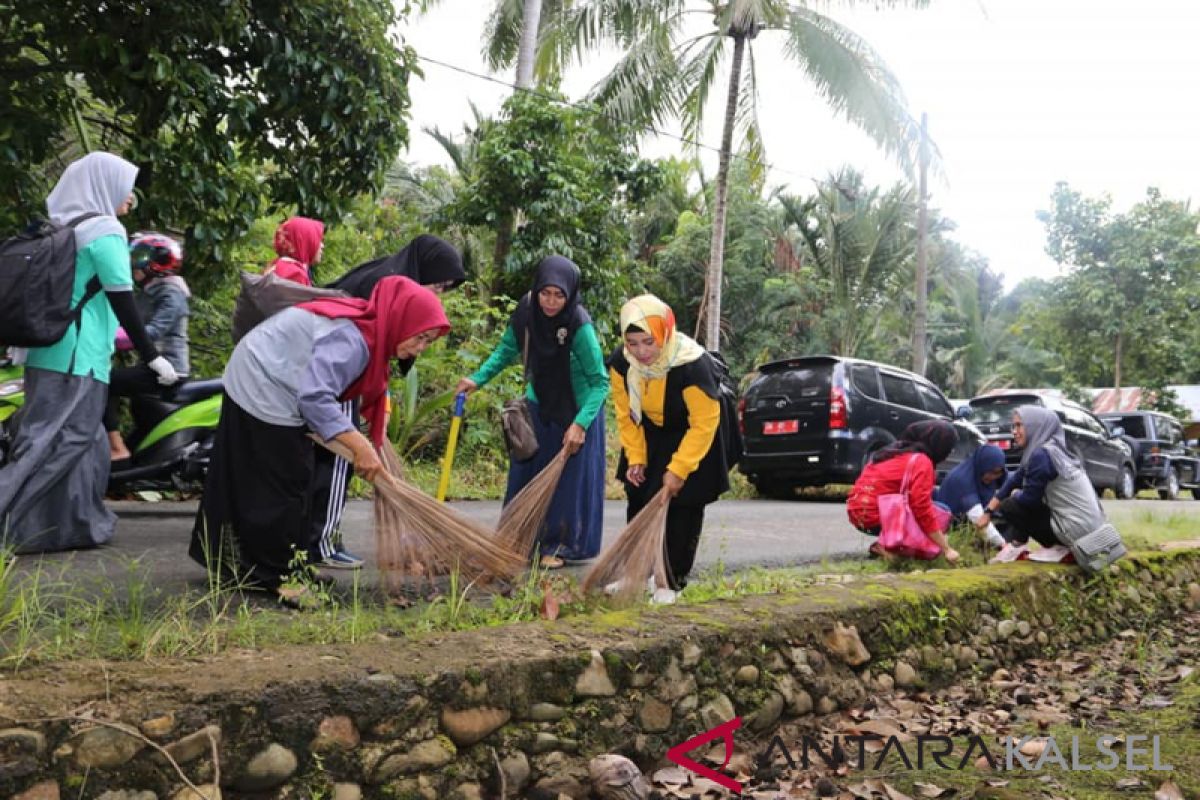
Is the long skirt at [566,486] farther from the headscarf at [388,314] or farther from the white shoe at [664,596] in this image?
the headscarf at [388,314]

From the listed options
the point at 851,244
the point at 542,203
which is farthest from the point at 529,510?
the point at 851,244

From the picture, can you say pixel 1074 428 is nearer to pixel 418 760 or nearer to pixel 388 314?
pixel 388 314


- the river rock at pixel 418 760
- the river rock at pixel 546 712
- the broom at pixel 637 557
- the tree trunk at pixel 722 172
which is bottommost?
the river rock at pixel 418 760

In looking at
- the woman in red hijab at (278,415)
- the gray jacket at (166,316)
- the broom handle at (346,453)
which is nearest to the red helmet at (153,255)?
the gray jacket at (166,316)

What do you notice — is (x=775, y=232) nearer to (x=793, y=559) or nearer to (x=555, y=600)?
(x=793, y=559)

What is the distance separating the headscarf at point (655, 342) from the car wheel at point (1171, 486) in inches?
663

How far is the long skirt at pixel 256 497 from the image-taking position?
362cm

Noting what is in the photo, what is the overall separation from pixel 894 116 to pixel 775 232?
10189 millimetres

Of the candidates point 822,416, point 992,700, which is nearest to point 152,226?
point 992,700

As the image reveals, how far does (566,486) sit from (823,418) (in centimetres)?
658

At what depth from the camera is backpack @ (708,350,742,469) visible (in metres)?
4.46

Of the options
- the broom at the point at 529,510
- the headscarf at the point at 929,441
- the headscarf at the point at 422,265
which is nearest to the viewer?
the broom at the point at 529,510

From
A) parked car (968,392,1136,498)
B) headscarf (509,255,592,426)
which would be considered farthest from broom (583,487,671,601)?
parked car (968,392,1136,498)

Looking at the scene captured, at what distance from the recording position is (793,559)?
6.32 meters
